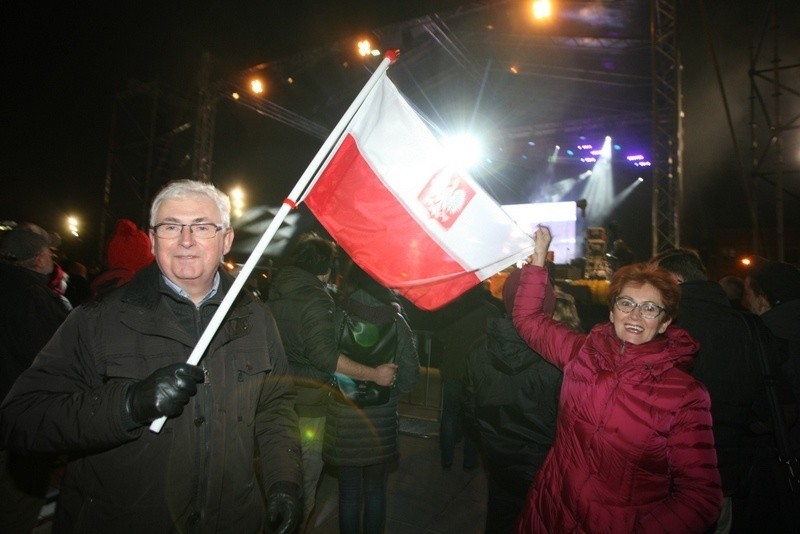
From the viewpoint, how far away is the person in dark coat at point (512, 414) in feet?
8.30

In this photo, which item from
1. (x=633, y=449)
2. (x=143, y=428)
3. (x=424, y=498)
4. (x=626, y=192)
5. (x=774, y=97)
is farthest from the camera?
(x=626, y=192)

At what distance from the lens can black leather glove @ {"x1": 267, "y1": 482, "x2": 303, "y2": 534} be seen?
1667mm

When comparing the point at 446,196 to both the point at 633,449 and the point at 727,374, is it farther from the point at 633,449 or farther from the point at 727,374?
the point at 727,374

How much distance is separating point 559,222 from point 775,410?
11.9 m

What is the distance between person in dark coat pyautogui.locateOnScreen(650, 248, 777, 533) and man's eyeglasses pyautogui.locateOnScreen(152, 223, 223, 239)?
100 inches

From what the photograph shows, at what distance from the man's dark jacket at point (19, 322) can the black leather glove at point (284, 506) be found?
2.14 metres

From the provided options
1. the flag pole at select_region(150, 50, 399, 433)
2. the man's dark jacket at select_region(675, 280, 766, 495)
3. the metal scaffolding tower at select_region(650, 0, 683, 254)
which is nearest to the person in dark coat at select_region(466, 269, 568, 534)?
the man's dark jacket at select_region(675, 280, 766, 495)

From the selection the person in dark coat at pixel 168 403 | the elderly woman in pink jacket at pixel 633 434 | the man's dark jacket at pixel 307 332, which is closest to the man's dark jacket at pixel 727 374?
the elderly woman in pink jacket at pixel 633 434

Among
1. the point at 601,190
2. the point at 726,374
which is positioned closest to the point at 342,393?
the point at 726,374

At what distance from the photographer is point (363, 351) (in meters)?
2.79

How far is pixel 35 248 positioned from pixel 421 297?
9.34 feet

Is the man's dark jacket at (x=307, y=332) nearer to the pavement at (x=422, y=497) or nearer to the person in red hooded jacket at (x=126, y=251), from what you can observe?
the person in red hooded jacket at (x=126, y=251)

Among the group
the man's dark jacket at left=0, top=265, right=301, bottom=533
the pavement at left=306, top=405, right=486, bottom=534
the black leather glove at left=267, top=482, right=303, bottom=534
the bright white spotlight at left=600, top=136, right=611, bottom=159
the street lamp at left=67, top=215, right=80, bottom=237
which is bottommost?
the pavement at left=306, top=405, right=486, bottom=534

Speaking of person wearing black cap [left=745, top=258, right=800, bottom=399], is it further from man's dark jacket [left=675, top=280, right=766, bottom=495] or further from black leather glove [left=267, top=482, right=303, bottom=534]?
black leather glove [left=267, top=482, right=303, bottom=534]
